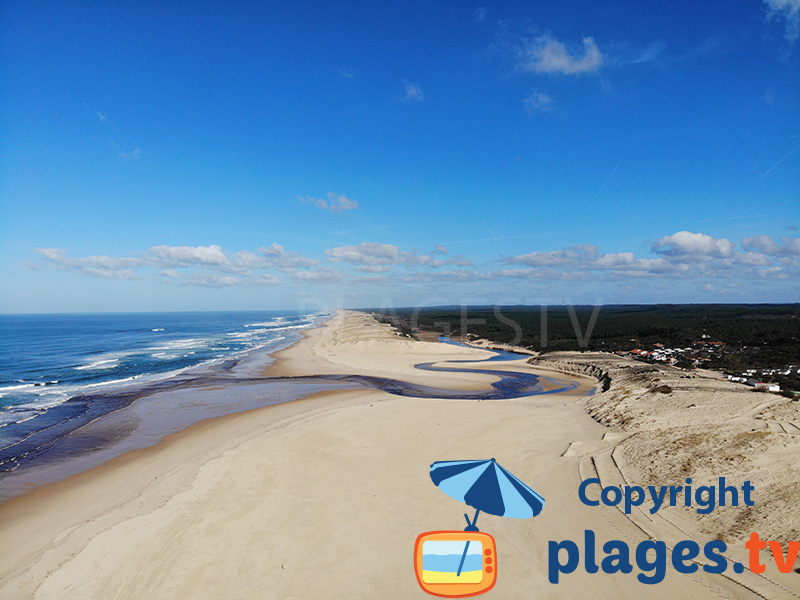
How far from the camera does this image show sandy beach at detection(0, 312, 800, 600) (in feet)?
25.2

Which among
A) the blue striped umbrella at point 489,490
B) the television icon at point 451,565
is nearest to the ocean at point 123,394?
the television icon at point 451,565

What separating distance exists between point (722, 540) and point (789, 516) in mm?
1700

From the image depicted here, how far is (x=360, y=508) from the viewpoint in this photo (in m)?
10.4

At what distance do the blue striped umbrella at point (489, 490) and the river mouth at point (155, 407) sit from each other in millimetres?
14854

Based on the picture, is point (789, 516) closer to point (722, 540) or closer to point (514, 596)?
point (722, 540)

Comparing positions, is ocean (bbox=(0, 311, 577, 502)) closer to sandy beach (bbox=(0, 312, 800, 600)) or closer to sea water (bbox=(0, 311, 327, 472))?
sea water (bbox=(0, 311, 327, 472))

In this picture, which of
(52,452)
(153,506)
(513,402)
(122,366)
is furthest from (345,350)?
(153,506)

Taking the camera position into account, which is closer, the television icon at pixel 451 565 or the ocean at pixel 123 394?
the television icon at pixel 451 565

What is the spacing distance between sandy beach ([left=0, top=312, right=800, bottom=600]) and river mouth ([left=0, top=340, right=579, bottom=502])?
5.26ft

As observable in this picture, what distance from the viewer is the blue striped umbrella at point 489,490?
723cm

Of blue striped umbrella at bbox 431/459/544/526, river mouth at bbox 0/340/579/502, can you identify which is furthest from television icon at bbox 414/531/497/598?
river mouth at bbox 0/340/579/502

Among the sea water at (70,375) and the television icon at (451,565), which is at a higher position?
the television icon at (451,565)

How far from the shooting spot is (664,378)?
25.3 metres

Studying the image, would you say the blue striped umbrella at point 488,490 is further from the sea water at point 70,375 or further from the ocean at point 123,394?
the sea water at point 70,375
